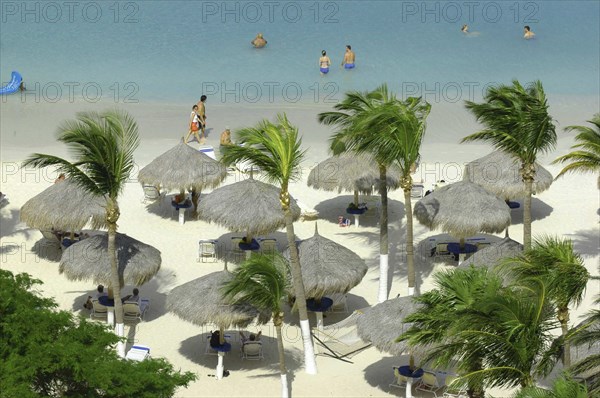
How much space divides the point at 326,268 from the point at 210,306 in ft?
8.74

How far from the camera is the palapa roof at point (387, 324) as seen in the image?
65.9 feet

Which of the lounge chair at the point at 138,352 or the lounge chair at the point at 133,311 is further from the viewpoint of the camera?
the lounge chair at the point at 133,311

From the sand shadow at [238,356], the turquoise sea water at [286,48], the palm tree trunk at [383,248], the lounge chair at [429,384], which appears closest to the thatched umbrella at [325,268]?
the palm tree trunk at [383,248]

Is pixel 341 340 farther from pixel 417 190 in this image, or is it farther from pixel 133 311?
pixel 417 190

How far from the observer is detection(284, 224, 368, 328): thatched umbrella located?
22484mm

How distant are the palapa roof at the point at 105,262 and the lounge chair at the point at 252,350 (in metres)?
2.38

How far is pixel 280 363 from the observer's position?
20.5 m

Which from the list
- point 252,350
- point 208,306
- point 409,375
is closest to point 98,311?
point 208,306

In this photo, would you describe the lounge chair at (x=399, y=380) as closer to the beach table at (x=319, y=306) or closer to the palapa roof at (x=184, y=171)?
the beach table at (x=319, y=306)

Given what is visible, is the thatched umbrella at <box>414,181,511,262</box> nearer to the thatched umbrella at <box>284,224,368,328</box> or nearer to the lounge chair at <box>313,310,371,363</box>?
the thatched umbrella at <box>284,224,368,328</box>

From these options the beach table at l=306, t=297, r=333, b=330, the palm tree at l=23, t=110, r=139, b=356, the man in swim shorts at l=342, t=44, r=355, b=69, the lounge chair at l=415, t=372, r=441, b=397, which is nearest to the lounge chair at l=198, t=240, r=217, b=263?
the beach table at l=306, t=297, r=333, b=330

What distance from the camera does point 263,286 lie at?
2008cm

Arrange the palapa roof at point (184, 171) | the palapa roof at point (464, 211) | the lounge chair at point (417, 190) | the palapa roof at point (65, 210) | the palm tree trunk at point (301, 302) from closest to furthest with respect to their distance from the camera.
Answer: the palm tree trunk at point (301, 302)
the palapa roof at point (65, 210)
the palapa roof at point (464, 211)
the palapa roof at point (184, 171)
the lounge chair at point (417, 190)

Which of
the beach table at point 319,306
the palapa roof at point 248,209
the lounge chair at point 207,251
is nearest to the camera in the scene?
the beach table at point 319,306
